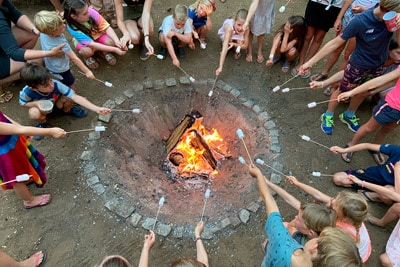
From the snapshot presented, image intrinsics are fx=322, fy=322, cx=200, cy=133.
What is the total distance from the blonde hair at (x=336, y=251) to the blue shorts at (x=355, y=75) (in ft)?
9.73

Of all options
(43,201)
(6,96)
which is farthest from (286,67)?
(6,96)

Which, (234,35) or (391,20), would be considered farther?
(234,35)

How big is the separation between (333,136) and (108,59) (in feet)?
13.0

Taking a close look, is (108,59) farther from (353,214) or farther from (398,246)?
(398,246)

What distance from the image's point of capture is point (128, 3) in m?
5.86

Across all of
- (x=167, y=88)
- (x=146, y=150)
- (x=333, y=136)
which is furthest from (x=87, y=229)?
(x=333, y=136)

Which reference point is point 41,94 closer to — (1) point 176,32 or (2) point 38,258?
(2) point 38,258

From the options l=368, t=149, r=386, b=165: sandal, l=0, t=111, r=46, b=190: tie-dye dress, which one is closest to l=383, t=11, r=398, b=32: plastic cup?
l=368, t=149, r=386, b=165: sandal

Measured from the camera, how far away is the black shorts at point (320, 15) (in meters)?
5.17

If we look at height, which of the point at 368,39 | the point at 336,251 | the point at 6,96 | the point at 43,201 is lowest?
the point at 43,201

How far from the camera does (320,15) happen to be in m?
5.22

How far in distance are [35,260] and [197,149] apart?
269 centimetres

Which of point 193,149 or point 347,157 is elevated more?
point 347,157

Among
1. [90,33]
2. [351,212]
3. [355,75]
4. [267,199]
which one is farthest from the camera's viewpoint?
[90,33]
